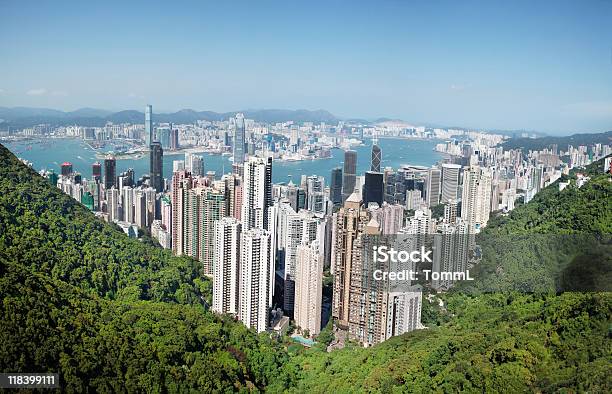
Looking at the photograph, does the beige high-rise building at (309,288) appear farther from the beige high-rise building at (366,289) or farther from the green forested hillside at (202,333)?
the green forested hillside at (202,333)

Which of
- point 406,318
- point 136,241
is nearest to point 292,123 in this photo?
point 136,241

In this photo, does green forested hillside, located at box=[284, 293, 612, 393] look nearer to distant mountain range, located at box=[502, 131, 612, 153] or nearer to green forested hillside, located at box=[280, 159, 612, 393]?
green forested hillside, located at box=[280, 159, 612, 393]

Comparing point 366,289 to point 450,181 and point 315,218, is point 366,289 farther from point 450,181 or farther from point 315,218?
point 450,181

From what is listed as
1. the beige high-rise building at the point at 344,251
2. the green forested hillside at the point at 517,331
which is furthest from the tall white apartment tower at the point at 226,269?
the green forested hillside at the point at 517,331

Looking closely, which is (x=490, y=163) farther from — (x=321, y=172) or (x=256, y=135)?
(x=256, y=135)

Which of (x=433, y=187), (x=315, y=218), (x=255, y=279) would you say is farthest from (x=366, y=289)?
(x=433, y=187)

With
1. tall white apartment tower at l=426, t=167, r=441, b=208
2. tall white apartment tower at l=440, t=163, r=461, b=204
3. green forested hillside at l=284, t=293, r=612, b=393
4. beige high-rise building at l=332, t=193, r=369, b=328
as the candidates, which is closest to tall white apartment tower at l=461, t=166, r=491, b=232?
tall white apartment tower at l=440, t=163, r=461, b=204
